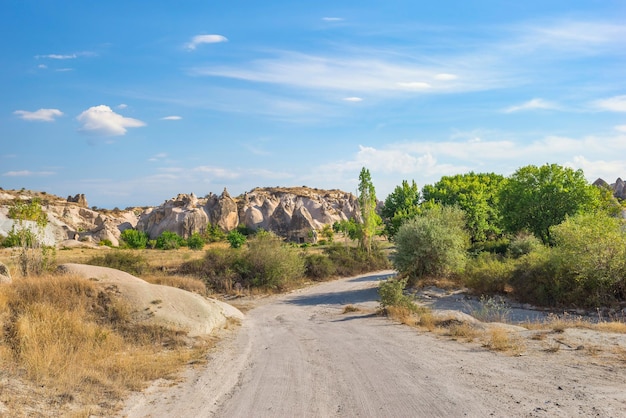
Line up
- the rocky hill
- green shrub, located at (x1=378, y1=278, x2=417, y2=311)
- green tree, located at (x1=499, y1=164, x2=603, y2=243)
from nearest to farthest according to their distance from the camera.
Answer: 1. green shrub, located at (x1=378, y1=278, x2=417, y2=311)
2. green tree, located at (x1=499, y1=164, x2=603, y2=243)
3. the rocky hill

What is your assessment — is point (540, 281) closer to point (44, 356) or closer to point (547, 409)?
Result: point (547, 409)

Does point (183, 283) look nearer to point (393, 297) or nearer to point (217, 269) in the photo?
point (217, 269)

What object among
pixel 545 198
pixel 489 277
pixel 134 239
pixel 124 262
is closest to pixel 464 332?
pixel 489 277

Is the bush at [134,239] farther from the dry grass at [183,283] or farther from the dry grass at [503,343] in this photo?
the dry grass at [503,343]

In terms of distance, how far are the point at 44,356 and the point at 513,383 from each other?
29.5 feet

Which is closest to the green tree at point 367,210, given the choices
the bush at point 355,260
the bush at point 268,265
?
the bush at point 355,260

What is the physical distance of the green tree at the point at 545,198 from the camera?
3544 centimetres

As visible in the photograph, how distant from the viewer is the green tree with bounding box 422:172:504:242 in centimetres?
4722

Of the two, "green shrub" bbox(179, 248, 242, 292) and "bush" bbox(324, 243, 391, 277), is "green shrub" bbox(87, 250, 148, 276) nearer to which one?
"green shrub" bbox(179, 248, 242, 292)

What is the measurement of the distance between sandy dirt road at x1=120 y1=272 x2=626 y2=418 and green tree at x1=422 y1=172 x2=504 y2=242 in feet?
113

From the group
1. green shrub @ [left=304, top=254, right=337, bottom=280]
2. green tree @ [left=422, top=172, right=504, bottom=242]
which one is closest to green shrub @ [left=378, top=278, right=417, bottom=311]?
green shrub @ [left=304, top=254, right=337, bottom=280]

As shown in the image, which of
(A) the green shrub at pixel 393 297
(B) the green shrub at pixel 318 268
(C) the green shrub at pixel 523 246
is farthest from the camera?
(B) the green shrub at pixel 318 268

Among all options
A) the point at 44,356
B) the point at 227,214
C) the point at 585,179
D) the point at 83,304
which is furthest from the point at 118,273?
the point at 227,214

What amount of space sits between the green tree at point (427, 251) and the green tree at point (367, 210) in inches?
546
